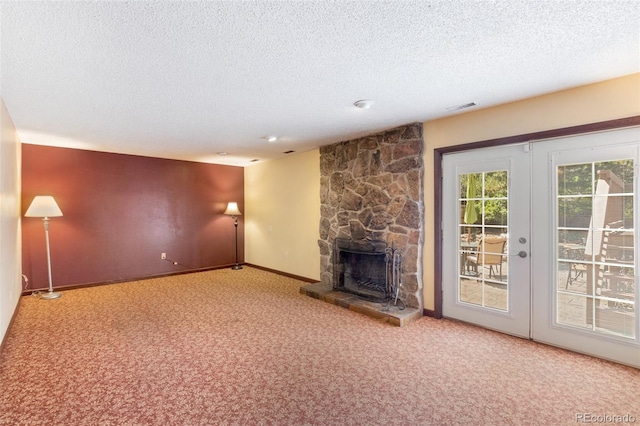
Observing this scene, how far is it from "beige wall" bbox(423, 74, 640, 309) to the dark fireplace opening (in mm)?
607

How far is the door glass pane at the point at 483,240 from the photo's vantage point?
3.44 metres

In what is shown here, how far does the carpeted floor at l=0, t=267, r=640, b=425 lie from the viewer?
2.11 meters

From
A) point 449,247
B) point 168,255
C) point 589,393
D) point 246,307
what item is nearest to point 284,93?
point 449,247

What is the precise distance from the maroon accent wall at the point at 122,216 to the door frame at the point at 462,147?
4.90m

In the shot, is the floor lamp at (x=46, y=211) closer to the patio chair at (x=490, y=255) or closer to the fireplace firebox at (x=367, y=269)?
the fireplace firebox at (x=367, y=269)

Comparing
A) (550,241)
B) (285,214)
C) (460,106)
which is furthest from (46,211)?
(550,241)

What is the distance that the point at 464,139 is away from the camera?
3.68 meters

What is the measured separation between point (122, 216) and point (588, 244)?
6840mm

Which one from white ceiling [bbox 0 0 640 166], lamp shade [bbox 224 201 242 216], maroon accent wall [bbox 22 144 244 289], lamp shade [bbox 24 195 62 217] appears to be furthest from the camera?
lamp shade [bbox 224 201 242 216]

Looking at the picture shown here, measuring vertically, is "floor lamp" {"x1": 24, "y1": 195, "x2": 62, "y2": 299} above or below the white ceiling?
below

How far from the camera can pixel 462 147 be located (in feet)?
12.1

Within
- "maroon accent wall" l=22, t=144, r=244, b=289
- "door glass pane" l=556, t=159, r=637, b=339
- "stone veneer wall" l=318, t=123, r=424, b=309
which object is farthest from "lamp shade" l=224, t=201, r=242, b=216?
"door glass pane" l=556, t=159, r=637, b=339

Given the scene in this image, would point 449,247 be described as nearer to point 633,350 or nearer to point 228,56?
point 633,350

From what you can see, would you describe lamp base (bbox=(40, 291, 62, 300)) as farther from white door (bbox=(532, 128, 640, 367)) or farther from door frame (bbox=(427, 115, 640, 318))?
white door (bbox=(532, 128, 640, 367))
